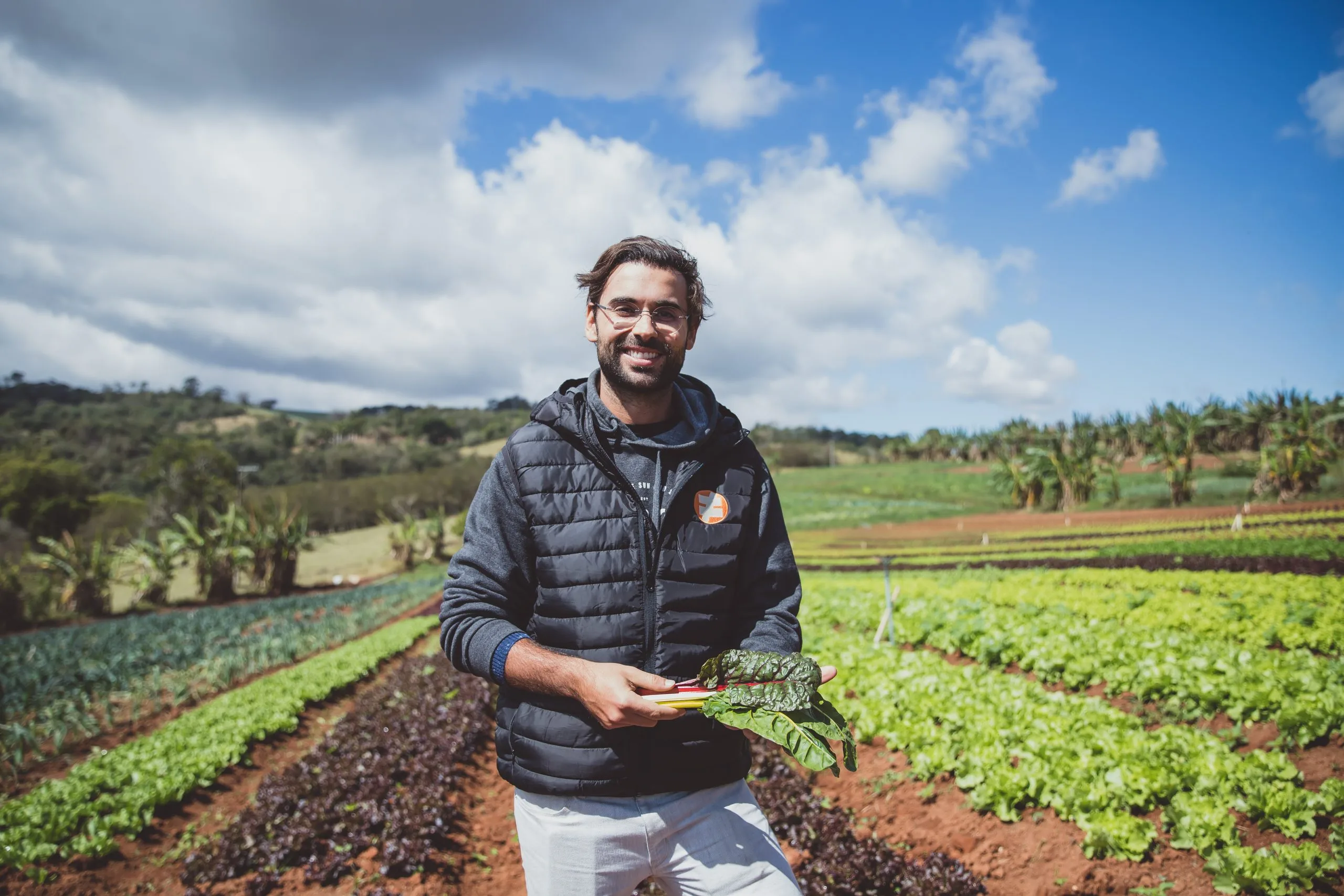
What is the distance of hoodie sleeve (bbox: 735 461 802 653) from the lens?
203 centimetres

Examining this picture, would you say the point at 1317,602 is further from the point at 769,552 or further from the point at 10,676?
the point at 10,676

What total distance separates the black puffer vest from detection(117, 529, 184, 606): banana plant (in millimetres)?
28567

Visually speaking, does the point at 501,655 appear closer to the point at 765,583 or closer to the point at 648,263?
the point at 765,583

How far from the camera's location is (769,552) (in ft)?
6.87

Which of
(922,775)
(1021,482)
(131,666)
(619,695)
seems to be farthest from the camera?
(1021,482)

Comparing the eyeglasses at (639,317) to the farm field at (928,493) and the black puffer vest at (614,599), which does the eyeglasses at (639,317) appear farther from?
the farm field at (928,493)

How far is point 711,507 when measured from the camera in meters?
2.01

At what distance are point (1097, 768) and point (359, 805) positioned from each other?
524cm

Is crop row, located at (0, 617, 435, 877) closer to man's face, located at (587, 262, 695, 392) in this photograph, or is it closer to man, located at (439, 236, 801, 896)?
man, located at (439, 236, 801, 896)

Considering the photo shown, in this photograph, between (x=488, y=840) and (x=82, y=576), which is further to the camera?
(x=82, y=576)

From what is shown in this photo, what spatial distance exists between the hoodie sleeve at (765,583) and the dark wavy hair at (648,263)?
66 cm

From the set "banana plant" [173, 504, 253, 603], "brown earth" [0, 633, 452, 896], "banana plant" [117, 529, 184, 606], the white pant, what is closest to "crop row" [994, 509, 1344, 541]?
the white pant

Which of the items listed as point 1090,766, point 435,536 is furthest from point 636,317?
point 435,536

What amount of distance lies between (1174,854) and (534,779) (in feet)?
13.1
